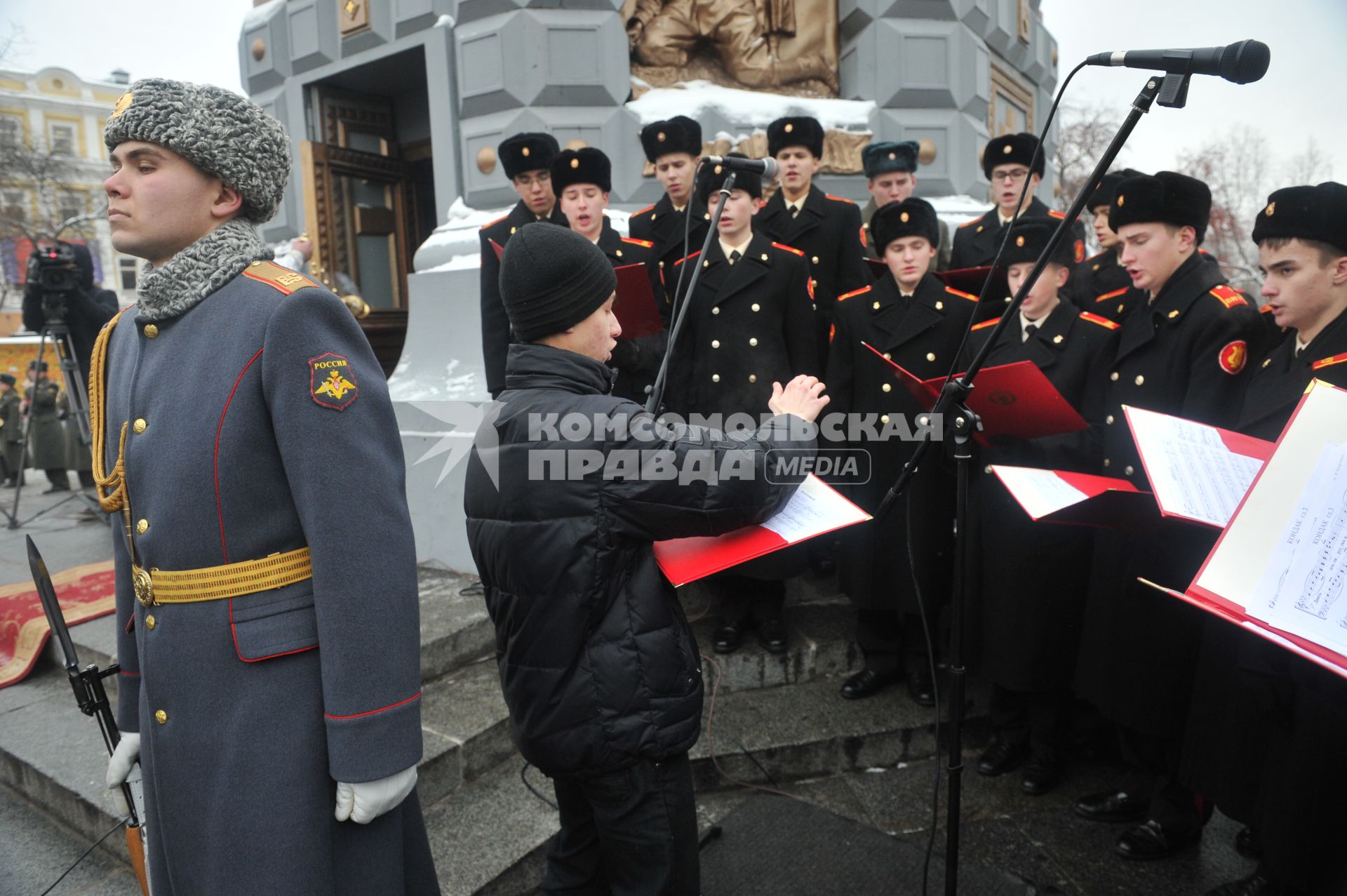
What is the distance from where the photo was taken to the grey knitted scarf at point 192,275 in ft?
4.95

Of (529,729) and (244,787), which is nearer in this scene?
(244,787)

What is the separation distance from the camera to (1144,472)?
2.80 metres

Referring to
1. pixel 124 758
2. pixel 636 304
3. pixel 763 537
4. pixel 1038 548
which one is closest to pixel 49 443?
pixel 636 304

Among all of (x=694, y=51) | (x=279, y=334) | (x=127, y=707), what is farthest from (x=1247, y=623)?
(x=694, y=51)

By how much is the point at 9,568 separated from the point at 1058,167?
2367 centimetres

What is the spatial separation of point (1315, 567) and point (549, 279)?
153 centimetres

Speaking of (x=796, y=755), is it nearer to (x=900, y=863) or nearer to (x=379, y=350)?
(x=900, y=863)

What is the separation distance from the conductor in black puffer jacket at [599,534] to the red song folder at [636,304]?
1160 mm

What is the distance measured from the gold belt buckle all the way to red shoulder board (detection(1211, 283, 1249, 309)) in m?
3.09

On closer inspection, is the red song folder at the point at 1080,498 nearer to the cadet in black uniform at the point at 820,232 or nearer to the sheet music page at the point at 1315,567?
the sheet music page at the point at 1315,567

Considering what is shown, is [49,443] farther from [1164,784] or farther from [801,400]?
[1164,784]

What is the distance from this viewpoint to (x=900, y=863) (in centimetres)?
290

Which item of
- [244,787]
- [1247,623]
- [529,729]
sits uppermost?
[1247,623]

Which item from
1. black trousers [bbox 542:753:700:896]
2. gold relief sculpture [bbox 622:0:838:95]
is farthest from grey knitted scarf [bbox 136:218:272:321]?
gold relief sculpture [bbox 622:0:838:95]
